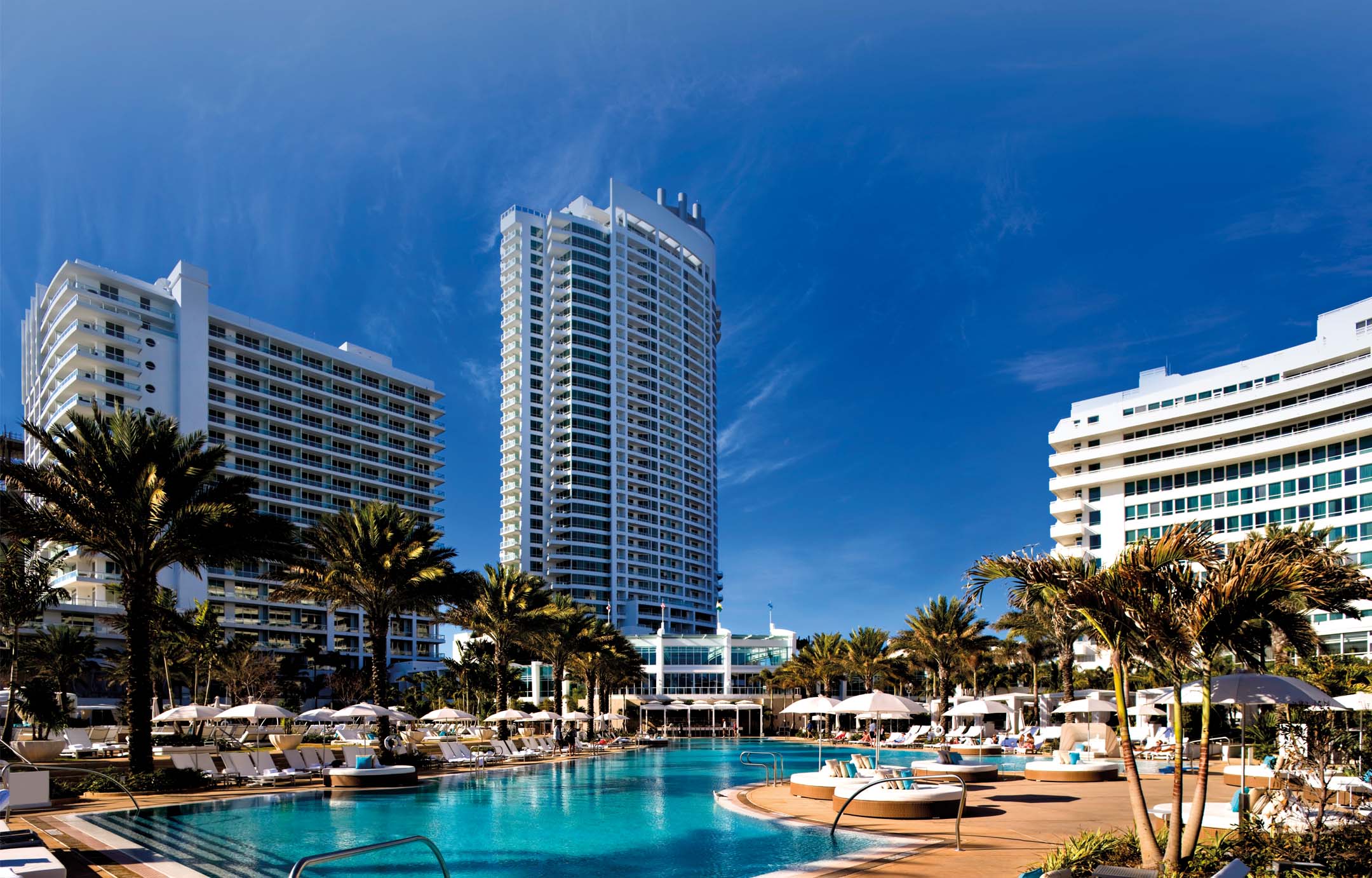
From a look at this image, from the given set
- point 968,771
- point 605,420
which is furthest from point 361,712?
point 605,420

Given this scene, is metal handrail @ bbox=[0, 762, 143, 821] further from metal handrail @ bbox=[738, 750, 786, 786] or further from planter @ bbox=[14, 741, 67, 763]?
metal handrail @ bbox=[738, 750, 786, 786]

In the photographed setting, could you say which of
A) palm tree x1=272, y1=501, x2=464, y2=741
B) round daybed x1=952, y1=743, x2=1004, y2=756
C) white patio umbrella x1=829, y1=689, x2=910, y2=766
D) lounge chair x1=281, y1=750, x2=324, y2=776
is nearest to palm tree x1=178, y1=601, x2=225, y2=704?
palm tree x1=272, y1=501, x2=464, y2=741

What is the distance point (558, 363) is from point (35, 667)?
248 ft

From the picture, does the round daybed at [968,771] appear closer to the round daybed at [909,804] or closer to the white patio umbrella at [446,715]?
the round daybed at [909,804]

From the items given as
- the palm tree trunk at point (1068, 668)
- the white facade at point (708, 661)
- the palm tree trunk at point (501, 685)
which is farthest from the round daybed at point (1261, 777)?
the white facade at point (708, 661)

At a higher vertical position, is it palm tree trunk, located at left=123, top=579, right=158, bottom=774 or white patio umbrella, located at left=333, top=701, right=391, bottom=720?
palm tree trunk, located at left=123, top=579, right=158, bottom=774

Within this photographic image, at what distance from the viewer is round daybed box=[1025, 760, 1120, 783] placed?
84.8ft

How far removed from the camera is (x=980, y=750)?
42.3 metres

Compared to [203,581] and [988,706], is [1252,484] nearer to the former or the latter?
[988,706]

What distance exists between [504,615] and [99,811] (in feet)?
83.5

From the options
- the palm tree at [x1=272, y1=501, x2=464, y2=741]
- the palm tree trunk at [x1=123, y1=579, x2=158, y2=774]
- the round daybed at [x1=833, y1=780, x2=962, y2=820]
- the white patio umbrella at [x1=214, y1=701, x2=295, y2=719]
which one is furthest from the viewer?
the palm tree at [x1=272, y1=501, x2=464, y2=741]

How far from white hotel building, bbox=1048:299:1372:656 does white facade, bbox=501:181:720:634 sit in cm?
5405

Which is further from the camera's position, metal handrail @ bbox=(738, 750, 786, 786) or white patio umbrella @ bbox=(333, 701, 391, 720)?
white patio umbrella @ bbox=(333, 701, 391, 720)

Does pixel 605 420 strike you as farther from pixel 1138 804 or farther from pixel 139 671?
pixel 1138 804
